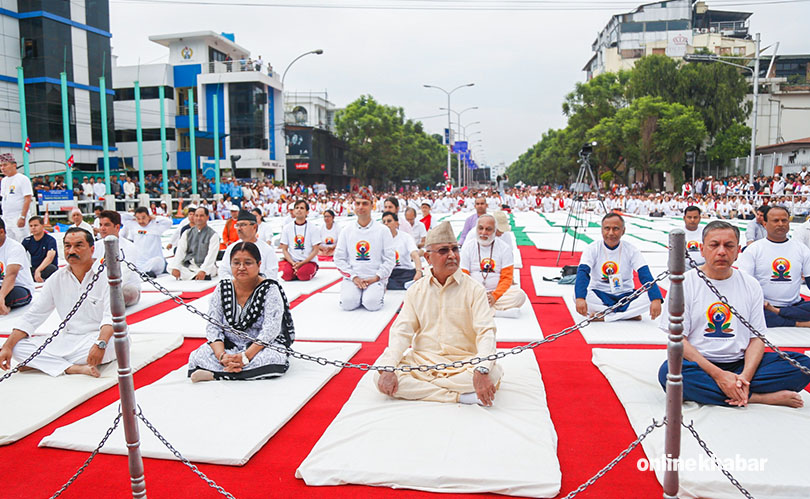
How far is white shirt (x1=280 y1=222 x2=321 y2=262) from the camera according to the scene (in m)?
9.26

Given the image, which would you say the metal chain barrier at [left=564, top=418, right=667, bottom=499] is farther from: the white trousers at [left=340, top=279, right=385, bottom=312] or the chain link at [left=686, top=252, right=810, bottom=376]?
the white trousers at [left=340, top=279, right=385, bottom=312]

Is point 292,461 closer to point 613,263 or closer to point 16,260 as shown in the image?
point 613,263

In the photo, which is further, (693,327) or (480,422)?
(693,327)

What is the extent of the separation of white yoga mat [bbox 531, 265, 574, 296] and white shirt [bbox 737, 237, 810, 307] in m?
2.33

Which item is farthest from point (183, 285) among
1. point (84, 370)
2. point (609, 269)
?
point (609, 269)

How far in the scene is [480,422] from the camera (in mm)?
3447

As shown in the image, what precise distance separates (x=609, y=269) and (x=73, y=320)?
4949 millimetres

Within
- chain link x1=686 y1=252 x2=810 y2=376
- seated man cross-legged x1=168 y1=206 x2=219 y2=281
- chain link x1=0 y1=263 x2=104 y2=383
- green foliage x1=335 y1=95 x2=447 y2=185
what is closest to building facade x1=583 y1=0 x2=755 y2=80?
green foliage x1=335 y1=95 x2=447 y2=185

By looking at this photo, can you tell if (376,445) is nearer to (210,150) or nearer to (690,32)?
(210,150)

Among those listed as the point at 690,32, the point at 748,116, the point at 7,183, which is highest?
the point at 690,32

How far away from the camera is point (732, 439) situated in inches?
123

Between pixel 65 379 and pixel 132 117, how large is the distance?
40.1 meters

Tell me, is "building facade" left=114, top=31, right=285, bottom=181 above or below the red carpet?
above

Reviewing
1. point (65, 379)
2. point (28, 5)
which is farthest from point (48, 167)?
point (65, 379)
